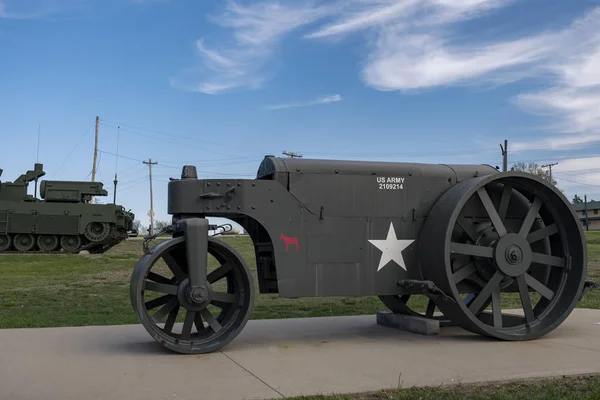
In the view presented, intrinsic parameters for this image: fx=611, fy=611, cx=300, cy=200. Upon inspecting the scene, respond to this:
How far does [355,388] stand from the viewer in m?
4.64

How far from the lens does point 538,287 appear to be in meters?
7.11

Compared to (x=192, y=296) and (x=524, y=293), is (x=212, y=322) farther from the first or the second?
(x=524, y=293)

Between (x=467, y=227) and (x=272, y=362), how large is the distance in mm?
2974

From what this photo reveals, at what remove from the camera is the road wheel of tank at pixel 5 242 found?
28672 millimetres

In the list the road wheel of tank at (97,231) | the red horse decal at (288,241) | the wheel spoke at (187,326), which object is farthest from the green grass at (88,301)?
the road wheel of tank at (97,231)

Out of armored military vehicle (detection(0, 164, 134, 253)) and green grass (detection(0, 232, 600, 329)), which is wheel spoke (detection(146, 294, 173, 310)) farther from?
armored military vehicle (detection(0, 164, 134, 253))

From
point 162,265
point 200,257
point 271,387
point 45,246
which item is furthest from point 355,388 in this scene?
point 45,246

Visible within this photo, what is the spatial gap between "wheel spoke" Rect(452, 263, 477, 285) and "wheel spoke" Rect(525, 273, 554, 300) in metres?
0.62

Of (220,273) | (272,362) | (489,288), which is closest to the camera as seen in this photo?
(272,362)

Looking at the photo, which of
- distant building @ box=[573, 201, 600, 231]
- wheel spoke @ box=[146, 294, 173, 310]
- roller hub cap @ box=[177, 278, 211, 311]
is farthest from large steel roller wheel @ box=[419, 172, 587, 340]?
distant building @ box=[573, 201, 600, 231]

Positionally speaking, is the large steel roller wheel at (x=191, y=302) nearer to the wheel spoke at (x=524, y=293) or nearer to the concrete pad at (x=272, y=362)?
the concrete pad at (x=272, y=362)

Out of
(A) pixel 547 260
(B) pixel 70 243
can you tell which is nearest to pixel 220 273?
(A) pixel 547 260

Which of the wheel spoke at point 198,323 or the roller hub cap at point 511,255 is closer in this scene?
the wheel spoke at point 198,323

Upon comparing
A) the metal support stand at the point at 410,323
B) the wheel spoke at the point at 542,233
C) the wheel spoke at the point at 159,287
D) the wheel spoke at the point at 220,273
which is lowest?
the metal support stand at the point at 410,323
